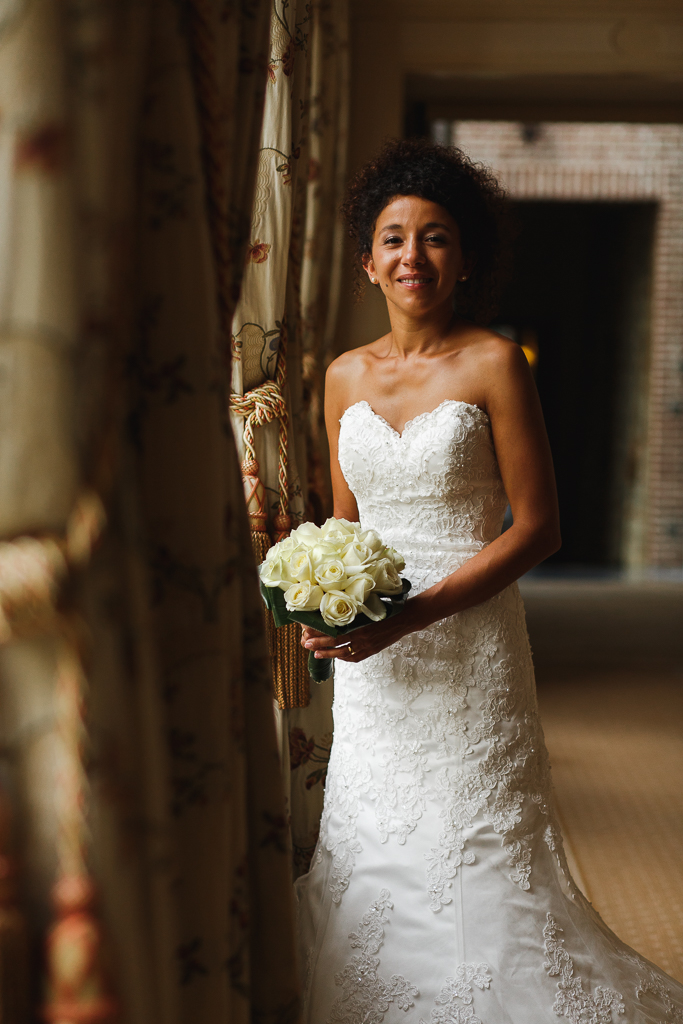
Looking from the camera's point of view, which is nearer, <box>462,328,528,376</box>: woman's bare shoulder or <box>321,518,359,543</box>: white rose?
<box>321,518,359,543</box>: white rose

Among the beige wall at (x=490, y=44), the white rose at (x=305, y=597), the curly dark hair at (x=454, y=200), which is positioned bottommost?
the white rose at (x=305, y=597)

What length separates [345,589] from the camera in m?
1.53

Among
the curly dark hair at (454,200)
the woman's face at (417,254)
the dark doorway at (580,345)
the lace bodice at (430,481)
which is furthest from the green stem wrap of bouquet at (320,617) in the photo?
the dark doorway at (580,345)

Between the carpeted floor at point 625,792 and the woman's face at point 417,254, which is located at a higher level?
the woman's face at point 417,254

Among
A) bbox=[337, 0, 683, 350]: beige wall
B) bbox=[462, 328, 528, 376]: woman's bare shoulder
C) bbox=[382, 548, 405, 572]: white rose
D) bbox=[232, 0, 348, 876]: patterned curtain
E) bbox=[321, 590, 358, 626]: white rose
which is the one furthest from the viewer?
bbox=[337, 0, 683, 350]: beige wall

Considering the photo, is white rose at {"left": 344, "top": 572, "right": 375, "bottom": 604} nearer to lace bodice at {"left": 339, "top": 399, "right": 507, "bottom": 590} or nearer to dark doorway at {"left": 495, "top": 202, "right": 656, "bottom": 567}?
lace bodice at {"left": 339, "top": 399, "right": 507, "bottom": 590}

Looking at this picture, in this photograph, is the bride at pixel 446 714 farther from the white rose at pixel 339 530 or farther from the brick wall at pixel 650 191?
the brick wall at pixel 650 191

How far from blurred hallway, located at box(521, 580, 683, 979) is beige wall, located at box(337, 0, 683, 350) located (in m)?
2.38

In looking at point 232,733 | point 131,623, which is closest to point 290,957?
point 232,733

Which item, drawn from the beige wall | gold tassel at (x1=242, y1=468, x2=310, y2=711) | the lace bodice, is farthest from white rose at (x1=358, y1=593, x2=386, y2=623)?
the beige wall

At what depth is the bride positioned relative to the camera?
5.49 feet

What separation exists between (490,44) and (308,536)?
3.27m

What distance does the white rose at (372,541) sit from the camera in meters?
1.59

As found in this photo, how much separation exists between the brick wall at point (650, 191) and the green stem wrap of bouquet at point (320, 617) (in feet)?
24.9
